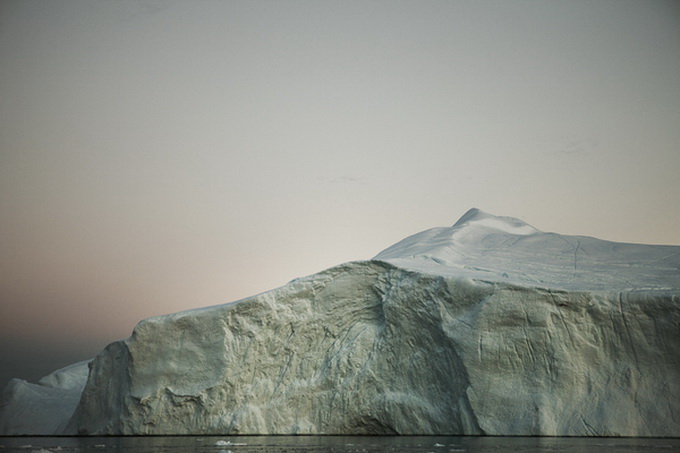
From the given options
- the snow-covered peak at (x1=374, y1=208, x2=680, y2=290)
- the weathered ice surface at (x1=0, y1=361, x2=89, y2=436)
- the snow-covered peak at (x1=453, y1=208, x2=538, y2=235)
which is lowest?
the weathered ice surface at (x1=0, y1=361, x2=89, y2=436)

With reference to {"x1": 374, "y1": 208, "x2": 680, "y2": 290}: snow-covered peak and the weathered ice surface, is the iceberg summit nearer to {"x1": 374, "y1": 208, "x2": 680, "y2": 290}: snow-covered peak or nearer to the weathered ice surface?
{"x1": 374, "y1": 208, "x2": 680, "y2": 290}: snow-covered peak

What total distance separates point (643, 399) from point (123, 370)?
47.3 feet

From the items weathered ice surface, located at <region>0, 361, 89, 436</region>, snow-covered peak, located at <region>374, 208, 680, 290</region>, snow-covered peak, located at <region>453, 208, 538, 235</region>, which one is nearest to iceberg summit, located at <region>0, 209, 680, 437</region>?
snow-covered peak, located at <region>374, 208, 680, 290</region>

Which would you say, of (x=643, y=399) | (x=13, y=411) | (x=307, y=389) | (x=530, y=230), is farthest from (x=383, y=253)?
(x=13, y=411)

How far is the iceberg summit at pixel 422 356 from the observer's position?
18547 millimetres

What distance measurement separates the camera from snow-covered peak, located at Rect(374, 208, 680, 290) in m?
20.8

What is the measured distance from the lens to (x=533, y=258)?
24047mm

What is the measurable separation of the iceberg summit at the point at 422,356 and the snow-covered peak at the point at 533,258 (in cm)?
11

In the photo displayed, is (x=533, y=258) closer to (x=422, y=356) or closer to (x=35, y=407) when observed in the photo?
(x=422, y=356)

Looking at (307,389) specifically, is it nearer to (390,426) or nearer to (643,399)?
(390,426)

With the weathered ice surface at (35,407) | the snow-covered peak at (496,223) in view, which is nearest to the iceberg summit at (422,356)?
the weathered ice surface at (35,407)

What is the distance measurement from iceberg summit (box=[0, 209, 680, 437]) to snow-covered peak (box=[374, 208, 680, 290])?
0.11 m

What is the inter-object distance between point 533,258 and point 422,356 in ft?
19.2

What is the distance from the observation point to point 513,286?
19828 mm
